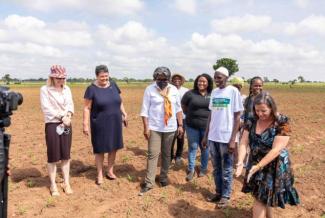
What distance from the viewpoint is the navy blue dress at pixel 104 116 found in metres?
6.19

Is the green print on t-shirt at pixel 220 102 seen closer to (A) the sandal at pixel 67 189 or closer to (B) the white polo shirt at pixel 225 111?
(B) the white polo shirt at pixel 225 111

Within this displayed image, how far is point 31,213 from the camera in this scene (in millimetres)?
5371

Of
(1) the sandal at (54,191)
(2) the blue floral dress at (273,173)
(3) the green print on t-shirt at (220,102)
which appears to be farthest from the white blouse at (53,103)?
(2) the blue floral dress at (273,173)

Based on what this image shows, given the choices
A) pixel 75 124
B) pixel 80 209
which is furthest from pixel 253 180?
pixel 75 124

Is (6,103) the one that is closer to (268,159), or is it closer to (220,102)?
(268,159)

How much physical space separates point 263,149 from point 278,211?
1.59 metres

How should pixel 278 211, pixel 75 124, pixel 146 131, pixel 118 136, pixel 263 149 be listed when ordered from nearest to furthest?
pixel 263 149, pixel 278 211, pixel 146 131, pixel 118 136, pixel 75 124

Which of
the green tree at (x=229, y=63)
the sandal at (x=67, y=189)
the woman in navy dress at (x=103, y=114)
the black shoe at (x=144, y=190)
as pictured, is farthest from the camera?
the green tree at (x=229, y=63)

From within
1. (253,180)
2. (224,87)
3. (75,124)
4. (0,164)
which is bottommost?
(75,124)

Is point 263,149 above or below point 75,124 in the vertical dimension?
above

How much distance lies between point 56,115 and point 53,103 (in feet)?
0.64

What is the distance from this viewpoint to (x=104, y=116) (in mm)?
6281

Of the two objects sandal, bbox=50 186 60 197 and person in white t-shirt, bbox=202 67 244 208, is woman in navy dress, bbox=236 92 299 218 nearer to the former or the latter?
person in white t-shirt, bbox=202 67 244 208

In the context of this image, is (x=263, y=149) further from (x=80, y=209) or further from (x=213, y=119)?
(x=80, y=209)
